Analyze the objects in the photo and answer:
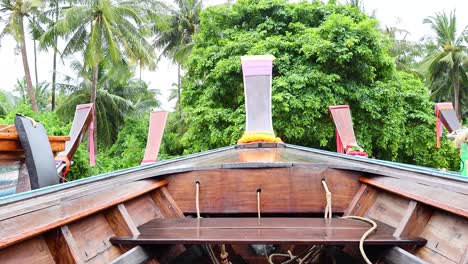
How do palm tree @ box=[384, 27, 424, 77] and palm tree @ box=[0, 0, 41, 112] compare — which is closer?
palm tree @ box=[0, 0, 41, 112]

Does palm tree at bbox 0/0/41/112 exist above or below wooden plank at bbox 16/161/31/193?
above

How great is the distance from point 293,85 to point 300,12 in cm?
276

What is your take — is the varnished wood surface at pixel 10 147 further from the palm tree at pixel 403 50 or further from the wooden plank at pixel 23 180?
the palm tree at pixel 403 50

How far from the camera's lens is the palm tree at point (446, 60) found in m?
19.7

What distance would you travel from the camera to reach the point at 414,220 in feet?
4.17

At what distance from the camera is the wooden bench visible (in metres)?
1.19

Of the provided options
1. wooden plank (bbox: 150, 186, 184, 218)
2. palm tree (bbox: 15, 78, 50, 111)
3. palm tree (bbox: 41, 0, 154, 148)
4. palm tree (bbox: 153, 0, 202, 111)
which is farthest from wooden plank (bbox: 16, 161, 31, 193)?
palm tree (bbox: 15, 78, 50, 111)

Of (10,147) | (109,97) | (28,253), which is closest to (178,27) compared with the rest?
(109,97)

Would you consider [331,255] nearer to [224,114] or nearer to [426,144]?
[224,114]

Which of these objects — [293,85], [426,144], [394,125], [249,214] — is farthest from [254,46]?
[249,214]

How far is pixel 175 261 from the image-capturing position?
1.54 meters

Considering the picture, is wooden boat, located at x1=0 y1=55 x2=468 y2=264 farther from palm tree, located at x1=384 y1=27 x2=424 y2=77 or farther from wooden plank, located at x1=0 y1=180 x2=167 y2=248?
palm tree, located at x1=384 y1=27 x2=424 y2=77

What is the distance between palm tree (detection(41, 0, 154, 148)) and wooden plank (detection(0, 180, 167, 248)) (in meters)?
12.0

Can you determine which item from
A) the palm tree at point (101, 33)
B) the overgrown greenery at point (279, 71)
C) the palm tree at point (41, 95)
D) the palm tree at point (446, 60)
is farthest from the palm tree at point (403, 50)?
the palm tree at point (41, 95)
